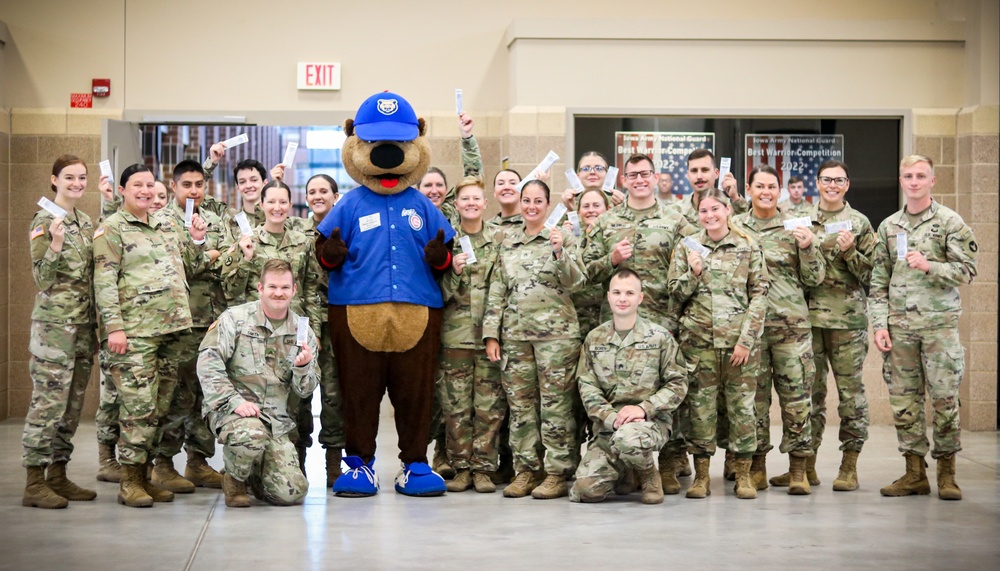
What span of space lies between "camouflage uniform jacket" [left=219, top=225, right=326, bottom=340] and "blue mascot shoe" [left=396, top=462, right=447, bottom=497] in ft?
A: 3.09

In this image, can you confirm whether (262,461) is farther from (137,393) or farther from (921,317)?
(921,317)

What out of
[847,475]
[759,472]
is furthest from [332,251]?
[847,475]

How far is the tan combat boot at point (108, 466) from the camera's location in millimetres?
6582

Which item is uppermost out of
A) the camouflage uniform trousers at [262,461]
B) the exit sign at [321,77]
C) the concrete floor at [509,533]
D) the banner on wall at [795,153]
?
the exit sign at [321,77]

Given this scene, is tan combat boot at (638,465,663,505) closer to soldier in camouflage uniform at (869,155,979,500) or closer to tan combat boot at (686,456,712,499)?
tan combat boot at (686,456,712,499)

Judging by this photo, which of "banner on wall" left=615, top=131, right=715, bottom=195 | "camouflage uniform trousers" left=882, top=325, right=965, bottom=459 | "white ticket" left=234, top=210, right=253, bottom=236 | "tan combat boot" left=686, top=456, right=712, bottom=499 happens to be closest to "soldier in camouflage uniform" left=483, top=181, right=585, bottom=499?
"tan combat boot" left=686, top=456, right=712, bottom=499

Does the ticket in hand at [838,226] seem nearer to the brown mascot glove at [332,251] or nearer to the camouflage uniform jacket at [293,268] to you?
the brown mascot glove at [332,251]

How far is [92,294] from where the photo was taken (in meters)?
5.97

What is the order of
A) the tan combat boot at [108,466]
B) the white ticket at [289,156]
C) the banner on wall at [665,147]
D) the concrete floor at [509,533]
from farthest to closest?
the banner on wall at [665,147], the white ticket at [289,156], the tan combat boot at [108,466], the concrete floor at [509,533]

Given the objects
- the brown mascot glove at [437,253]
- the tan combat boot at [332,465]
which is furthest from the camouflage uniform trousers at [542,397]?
the tan combat boot at [332,465]

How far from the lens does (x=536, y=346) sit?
6.14m

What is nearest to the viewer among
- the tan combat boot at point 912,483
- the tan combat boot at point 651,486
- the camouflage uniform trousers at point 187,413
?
the tan combat boot at point 651,486

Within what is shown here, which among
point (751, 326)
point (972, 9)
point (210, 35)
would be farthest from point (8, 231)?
point (972, 9)

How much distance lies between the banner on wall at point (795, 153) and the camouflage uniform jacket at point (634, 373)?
3.19 m
